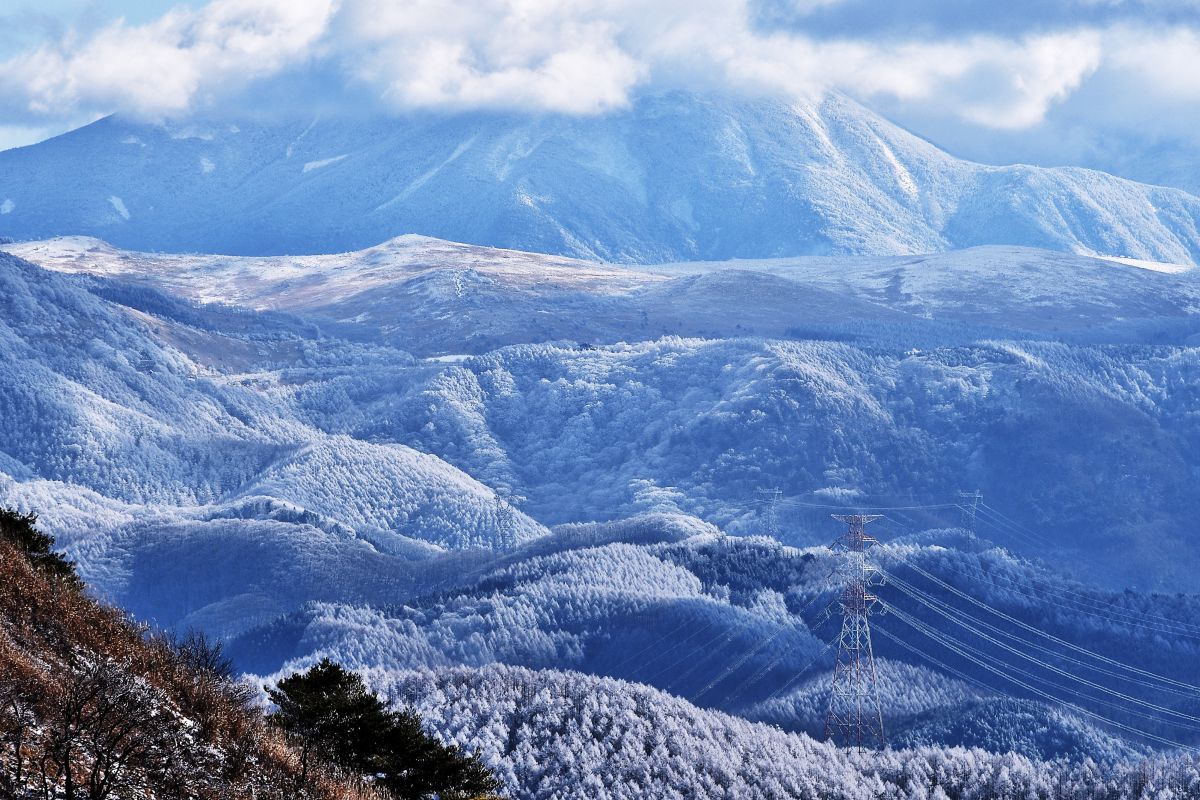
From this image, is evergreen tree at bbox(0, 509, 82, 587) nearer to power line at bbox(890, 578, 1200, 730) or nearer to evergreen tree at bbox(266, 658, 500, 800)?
evergreen tree at bbox(266, 658, 500, 800)

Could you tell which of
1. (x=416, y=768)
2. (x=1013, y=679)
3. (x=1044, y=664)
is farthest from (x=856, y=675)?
(x=1044, y=664)

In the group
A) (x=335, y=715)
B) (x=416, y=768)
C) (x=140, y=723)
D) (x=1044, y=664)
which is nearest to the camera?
(x=140, y=723)

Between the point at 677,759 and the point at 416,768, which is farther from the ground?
the point at 416,768

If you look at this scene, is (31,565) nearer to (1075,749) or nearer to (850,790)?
(850,790)

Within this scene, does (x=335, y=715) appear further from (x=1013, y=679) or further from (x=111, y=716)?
(x=1013, y=679)

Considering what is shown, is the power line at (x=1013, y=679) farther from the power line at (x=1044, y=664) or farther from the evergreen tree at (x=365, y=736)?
the evergreen tree at (x=365, y=736)

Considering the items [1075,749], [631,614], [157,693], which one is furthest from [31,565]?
[631,614]

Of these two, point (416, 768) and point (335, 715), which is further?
point (416, 768)

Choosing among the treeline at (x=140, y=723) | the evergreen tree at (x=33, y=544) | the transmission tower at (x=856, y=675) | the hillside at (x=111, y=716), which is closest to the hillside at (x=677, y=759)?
the transmission tower at (x=856, y=675)

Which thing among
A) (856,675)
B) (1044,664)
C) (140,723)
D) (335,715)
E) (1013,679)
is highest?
(140,723)
